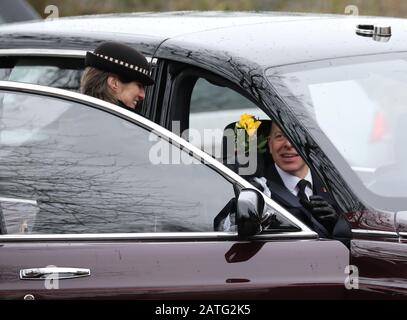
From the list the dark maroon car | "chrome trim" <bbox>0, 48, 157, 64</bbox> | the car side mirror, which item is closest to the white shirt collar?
the dark maroon car

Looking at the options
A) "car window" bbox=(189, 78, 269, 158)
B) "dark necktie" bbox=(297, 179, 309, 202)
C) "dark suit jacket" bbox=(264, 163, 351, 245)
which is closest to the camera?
"dark suit jacket" bbox=(264, 163, 351, 245)

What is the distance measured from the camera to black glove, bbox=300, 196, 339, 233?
3.88 m

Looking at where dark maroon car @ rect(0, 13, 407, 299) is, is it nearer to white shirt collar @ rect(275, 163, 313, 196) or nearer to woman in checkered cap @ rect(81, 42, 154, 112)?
woman in checkered cap @ rect(81, 42, 154, 112)

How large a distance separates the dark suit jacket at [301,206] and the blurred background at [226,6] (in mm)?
11384

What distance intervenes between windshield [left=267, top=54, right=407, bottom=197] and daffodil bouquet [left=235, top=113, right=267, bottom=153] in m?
0.40

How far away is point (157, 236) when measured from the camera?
394 centimetres

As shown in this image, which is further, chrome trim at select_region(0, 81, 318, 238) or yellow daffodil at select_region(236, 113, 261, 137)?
yellow daffodil at select_region(236, 113, 261, 137)

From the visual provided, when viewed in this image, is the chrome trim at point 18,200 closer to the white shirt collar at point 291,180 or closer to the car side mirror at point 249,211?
the car side mirror at point 249,211

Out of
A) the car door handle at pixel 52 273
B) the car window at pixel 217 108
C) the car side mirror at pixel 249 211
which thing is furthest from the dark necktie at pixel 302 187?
the car window at pixel 217 108

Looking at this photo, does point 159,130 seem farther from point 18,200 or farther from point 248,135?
point 248,135

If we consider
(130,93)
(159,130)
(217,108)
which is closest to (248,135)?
(130,93)

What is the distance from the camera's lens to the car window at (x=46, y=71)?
4.87 m

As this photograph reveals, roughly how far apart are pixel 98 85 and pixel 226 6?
38.0ft
